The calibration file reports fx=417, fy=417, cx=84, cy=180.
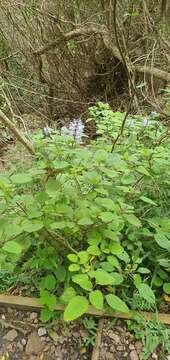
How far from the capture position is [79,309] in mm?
1548

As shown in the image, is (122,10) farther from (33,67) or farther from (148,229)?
(148,229)

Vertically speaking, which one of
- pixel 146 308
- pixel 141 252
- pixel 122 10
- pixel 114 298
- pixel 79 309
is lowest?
pixel 146 308

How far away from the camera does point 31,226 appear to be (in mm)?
1723

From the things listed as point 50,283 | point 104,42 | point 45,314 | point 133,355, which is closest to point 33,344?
point 45,314

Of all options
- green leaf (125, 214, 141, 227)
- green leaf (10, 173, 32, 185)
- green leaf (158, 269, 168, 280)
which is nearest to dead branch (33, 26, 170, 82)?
green leaf (158, 269, 168, 280)

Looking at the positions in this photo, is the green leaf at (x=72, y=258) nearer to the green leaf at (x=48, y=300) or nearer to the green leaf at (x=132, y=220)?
the green leaf at (x=132, y=220)

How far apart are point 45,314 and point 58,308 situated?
0.31ft

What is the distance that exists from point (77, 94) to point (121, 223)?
4116mm

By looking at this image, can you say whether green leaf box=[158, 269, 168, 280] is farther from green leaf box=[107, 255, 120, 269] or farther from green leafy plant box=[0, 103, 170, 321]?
green leaf box=[107, 255, 120, 269]

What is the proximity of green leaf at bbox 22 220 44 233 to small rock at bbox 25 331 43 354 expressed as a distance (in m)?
0.64

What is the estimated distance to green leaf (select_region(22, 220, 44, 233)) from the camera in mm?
1695

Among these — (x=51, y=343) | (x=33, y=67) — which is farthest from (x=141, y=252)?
(x=33, y=67)

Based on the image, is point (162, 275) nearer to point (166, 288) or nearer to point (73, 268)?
point (166, 288)

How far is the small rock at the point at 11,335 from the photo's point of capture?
2.05 metres
